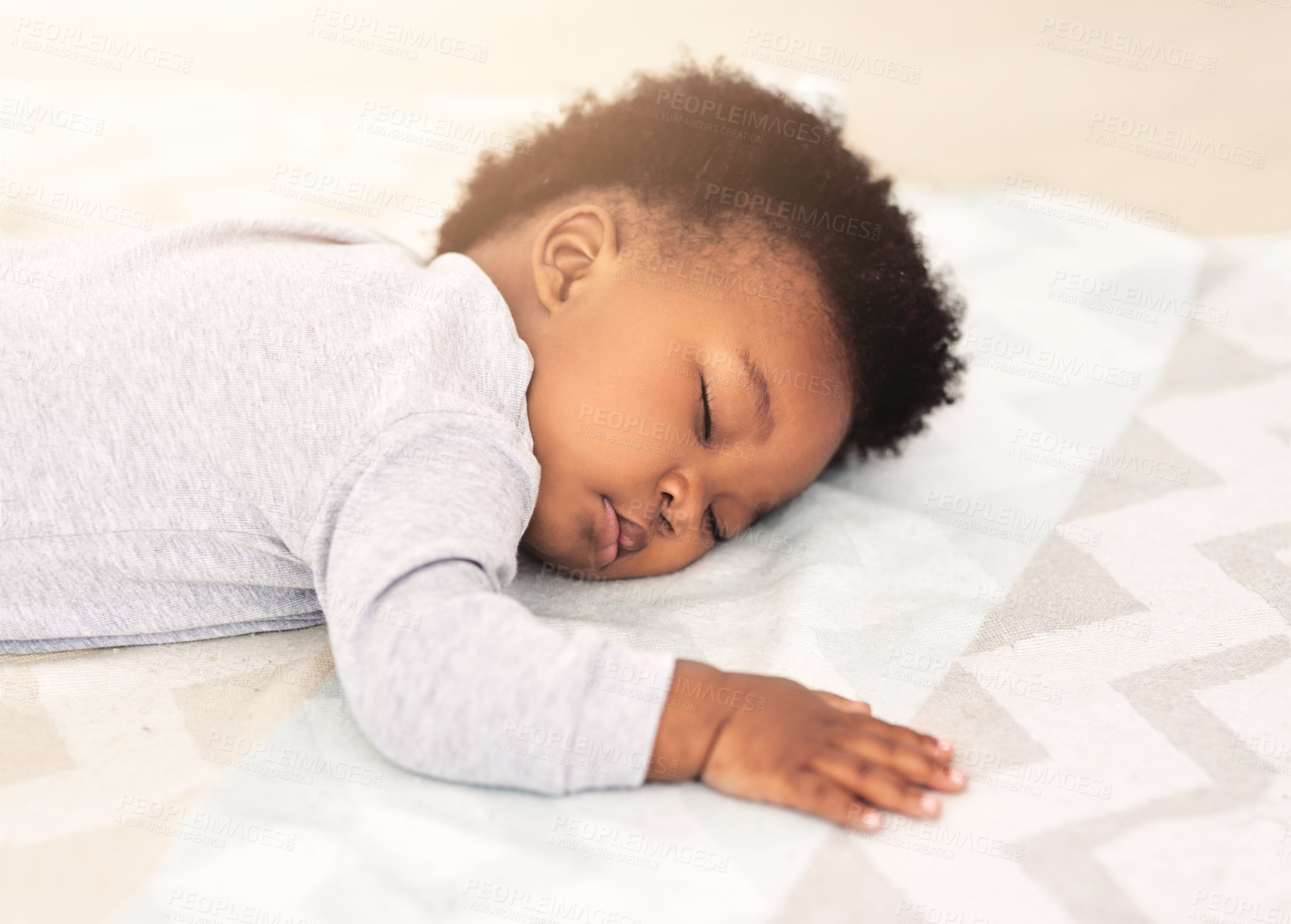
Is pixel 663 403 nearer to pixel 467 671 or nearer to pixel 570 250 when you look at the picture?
pixel 570 250

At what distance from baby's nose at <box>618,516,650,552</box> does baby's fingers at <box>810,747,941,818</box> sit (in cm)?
31

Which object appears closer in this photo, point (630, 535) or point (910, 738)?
point (910, 738)

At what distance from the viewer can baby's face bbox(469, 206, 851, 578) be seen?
94cm

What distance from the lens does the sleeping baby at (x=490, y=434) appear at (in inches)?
28.3

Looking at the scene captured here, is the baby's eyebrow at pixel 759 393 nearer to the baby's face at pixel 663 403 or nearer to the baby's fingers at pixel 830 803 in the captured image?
the baby's face at pixel 663 403

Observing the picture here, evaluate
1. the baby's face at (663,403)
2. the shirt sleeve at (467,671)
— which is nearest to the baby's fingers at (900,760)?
the shirt sleeve at (467,671)

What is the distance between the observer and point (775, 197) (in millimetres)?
1080

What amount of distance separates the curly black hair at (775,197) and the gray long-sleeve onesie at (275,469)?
247mm

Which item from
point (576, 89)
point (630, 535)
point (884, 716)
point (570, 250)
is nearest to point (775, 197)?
point (570, 250)

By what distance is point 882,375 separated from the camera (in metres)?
1.11

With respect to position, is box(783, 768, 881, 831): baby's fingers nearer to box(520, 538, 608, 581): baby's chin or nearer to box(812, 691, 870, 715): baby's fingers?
box(812, 691, 870, 715): baby's fingers

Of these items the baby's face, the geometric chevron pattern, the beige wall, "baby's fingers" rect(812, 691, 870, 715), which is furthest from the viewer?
the beige wall

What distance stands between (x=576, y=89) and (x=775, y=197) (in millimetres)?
936

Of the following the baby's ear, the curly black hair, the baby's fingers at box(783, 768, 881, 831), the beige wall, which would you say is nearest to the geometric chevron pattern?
the baby's fingers at box(783, 768, 881, 831)
